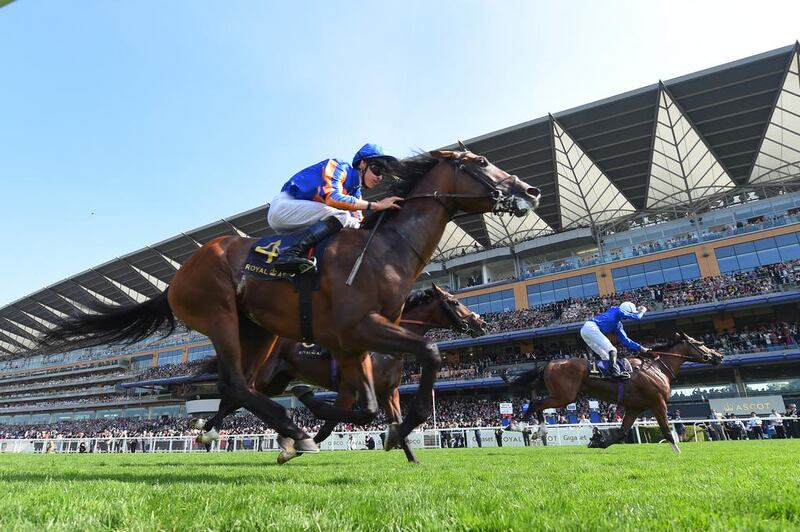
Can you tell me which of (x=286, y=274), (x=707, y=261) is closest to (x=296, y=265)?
(x=286, y=274)

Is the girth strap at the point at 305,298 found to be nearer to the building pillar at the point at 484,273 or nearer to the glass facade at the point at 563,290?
the glass facade at the point at 563,290

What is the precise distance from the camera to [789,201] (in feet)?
109

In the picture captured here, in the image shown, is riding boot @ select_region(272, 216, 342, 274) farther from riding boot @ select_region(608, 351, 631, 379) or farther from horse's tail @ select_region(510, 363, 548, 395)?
horse's tail @ select_region(510, 363, 548, 395)

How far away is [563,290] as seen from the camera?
125ft

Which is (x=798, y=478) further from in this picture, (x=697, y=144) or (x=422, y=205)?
(x=697, y=144)

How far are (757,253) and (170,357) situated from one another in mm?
60313

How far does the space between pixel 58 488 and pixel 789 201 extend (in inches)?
1666

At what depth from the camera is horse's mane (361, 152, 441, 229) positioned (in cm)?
473

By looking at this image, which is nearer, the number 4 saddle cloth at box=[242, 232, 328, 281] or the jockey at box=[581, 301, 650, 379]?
the number 4 saddle cloth at box=[242, 232, 328, 281]

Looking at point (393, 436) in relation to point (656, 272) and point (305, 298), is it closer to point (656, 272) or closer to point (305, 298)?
point (305, 298)

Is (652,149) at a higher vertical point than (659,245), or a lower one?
higher

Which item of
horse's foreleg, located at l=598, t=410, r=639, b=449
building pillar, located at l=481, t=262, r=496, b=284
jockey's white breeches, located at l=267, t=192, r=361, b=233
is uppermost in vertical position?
building pillar, located at l=481, t=262, r=496, b=284

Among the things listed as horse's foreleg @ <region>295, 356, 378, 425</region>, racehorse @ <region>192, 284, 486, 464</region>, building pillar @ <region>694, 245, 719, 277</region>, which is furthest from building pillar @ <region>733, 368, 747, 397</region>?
horse's foreleg @ <region>295, 356, 378, 425</region>

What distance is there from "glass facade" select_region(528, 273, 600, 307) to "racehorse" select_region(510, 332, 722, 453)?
1067 inches
